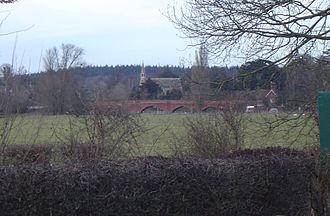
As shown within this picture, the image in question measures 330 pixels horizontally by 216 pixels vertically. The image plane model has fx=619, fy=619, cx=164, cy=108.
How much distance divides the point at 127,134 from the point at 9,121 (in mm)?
2499

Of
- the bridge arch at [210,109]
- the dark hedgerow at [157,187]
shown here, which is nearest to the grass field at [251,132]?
the bridge arch at [210,109]

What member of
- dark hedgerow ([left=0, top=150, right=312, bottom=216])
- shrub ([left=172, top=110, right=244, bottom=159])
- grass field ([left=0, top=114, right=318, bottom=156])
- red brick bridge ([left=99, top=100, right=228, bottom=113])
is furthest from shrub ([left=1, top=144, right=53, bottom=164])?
dark hedgerow ([left=0, top=150, right=312, bottom=216])

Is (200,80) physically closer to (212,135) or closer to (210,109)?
(210,109)

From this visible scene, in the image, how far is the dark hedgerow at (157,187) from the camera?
6309 millimetres

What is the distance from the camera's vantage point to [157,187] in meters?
6.70

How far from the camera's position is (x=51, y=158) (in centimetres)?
1010

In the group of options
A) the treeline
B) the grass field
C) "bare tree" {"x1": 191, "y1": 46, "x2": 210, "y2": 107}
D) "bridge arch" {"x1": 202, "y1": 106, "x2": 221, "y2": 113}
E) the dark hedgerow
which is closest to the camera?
the dark hedgerow

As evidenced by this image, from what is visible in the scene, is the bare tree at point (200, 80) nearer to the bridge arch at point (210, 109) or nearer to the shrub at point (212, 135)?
the bridge arch at point (210, 109)

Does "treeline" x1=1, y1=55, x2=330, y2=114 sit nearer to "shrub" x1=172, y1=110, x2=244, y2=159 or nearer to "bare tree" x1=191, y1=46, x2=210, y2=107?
"bare tree" x1=191, y1=46, x2=210, y2=107

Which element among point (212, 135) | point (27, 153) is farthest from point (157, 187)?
→ point (212, 135)

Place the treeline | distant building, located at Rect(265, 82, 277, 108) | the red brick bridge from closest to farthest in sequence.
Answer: the red brick bridge
the treeline
distant building, located at Rect(265, 82, 277, 108)

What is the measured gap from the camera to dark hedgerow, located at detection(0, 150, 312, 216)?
248 inches

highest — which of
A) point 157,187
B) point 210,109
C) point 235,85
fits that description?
point 235,85

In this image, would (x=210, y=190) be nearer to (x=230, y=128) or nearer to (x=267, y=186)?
(x=267, y=186)
